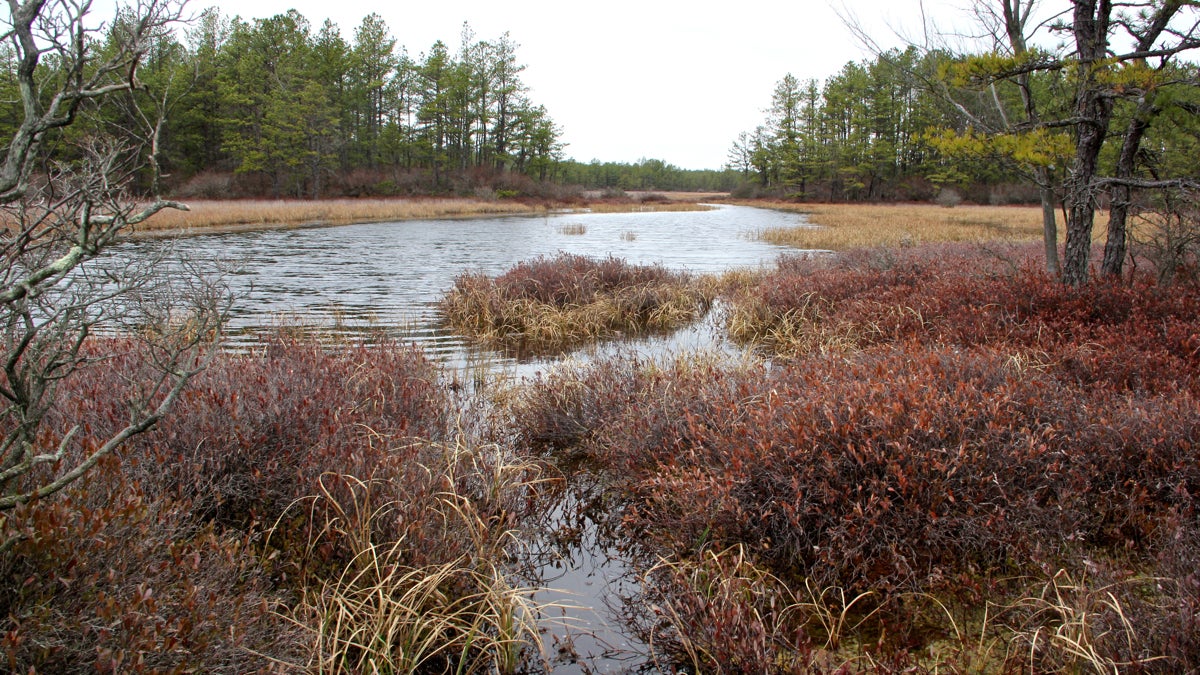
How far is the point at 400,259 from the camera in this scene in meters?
19.3

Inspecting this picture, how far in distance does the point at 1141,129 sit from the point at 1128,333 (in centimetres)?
257

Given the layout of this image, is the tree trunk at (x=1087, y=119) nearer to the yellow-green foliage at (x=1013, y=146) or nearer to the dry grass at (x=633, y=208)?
the yellow-green foliage at (x=1013, y=146)

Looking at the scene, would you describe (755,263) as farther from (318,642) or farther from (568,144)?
(568,144)

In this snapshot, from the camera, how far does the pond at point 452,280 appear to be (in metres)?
3.40

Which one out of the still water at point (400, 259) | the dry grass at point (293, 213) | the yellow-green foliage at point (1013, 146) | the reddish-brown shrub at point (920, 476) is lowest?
the reddish-brown shrub at point (920, 476)

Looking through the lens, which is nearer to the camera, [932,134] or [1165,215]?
[932,134]

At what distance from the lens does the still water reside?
10.3m

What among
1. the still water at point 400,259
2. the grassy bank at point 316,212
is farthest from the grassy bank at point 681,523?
the grassy bank at point 316,212

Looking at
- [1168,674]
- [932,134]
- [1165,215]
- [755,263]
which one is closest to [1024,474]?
[1168,674]

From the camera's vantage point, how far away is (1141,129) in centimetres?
680

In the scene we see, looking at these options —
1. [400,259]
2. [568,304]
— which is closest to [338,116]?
[400,259]

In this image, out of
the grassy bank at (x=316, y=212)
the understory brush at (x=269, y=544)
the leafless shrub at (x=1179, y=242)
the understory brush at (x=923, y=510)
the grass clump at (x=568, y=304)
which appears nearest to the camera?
the understory brush at (x=269, y=544)

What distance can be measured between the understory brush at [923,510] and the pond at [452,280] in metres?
0.33

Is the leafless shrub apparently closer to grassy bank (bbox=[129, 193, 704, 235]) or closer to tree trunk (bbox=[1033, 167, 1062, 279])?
tree trunk (bbox=[1033, 167, 1062, 279])
